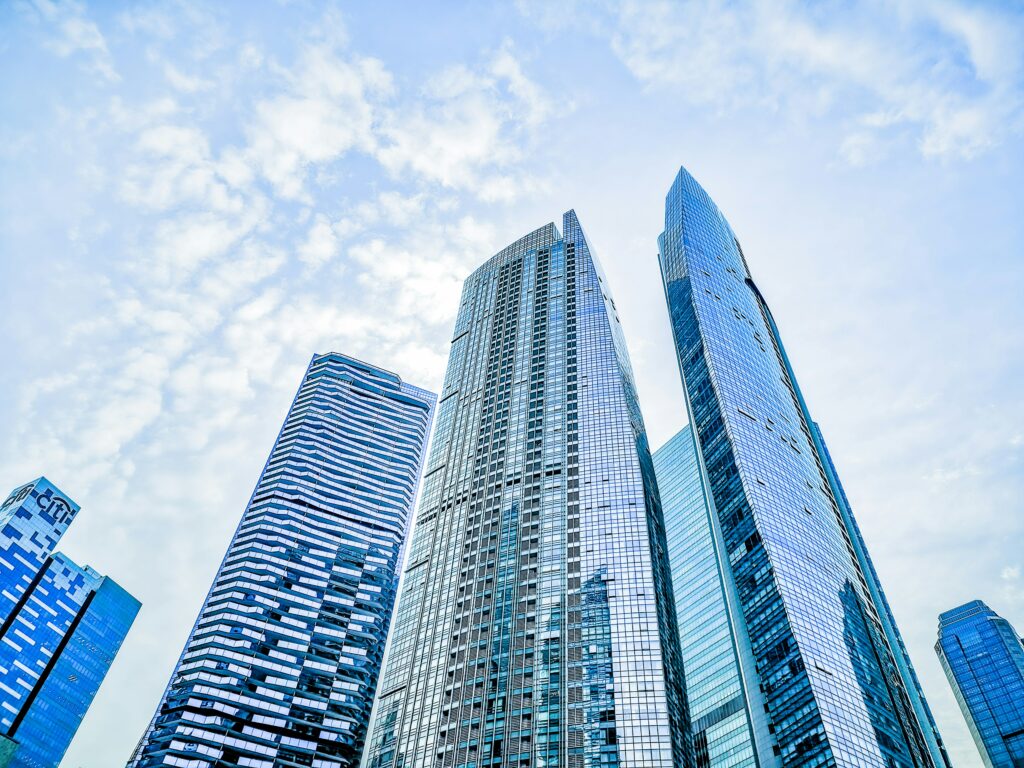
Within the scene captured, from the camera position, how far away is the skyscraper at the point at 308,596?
395 ft

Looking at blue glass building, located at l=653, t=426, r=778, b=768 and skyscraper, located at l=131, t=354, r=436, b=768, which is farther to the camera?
skyscraper, located at l=131, t=354, r=436, b=768

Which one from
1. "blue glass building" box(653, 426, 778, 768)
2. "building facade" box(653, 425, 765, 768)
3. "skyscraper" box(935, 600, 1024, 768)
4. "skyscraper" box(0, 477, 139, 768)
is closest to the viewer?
"blue glass building" box(653, 426, 778, 768)

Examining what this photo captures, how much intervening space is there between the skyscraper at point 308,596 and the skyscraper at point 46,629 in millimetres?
32695

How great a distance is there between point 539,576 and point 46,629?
10434cm

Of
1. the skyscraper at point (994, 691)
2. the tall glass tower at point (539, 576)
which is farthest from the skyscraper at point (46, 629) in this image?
the skyscraper at point (994, 691)

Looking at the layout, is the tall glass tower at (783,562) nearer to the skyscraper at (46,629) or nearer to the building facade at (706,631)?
the building facade at (706,631)

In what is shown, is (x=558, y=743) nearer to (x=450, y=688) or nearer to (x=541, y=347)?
(x=450, y=688)

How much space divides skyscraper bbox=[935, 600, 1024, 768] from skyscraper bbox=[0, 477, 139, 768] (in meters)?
201

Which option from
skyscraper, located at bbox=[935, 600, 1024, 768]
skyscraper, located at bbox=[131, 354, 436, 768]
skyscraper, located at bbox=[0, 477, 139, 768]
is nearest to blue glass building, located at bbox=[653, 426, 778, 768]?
skyscraper, located at bbox=[131, 354, 436, 768]

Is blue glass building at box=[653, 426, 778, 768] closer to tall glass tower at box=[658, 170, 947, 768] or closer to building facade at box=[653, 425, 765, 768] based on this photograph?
building facade at box=[653, 425, 765, 768]

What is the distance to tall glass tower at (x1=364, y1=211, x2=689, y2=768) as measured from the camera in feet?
271

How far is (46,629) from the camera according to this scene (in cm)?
14438

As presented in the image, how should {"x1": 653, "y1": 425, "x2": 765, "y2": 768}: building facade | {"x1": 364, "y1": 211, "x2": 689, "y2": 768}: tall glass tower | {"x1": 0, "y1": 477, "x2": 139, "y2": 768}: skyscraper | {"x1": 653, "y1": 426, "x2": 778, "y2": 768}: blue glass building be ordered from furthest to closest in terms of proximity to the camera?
{"x1": 0, "y1": 477, "x2": 139, "y2": 768}: skyscraper < {"x1": 653, "y1": 425, "x2": 765, "y2": 768}: building facade < {"x1": 653, "y1": 426, "x2": 778, "y2": 768}: blue glass building < {"x1": 364, "y1": 211, "x2": 689, "y2": 768}: tall glass tower

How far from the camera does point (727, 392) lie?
145 meters
